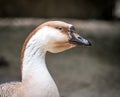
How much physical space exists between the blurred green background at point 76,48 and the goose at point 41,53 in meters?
2.56

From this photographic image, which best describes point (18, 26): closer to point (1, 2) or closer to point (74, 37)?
point (1, 2)

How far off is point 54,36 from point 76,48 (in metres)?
6.81

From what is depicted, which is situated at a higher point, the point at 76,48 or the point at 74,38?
the point at 74,38

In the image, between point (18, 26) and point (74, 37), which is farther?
point (18, 26)

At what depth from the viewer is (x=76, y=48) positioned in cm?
973

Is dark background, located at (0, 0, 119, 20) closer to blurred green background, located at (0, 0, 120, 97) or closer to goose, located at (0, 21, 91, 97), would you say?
blurred green background, located at (0, 0, 120, 97)

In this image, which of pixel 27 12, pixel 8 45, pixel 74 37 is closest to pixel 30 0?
pixel 27 12

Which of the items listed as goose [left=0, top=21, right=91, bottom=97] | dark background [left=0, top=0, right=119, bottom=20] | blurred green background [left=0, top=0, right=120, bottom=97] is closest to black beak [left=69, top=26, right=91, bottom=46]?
goose [left=0, top=21, right=91, bottom=97]

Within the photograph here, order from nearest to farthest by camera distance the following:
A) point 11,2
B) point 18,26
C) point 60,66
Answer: point 60,66, point 18,26, point 11,2

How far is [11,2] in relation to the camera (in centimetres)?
1514

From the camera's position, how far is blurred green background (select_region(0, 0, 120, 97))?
6.70m

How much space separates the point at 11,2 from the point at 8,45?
5.68 metres

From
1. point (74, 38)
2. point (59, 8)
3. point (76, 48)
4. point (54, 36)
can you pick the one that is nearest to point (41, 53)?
point (54, 36)

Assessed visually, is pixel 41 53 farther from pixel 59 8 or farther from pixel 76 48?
pixel 59 8
